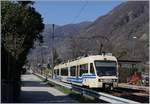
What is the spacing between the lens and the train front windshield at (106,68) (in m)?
39.1

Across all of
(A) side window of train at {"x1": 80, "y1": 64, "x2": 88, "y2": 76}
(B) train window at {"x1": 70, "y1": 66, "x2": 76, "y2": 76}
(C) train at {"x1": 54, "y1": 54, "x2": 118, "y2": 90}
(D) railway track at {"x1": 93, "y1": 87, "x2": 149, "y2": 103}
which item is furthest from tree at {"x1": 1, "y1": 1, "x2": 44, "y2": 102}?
(D) railway track at {"x1": 93, "y1": 87, "x2": 149, "y2": 103}

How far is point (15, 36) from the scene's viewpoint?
92.1ft

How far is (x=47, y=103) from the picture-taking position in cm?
2506

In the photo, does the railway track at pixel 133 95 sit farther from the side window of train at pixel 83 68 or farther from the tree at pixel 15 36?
the tree at pixel 15 36

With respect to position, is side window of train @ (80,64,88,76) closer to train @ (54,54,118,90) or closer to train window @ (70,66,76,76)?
train @ (54,54,118,90)

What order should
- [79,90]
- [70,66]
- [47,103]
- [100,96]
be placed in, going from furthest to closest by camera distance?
[70,66] < [79,90] < [100,96] < [47,103]

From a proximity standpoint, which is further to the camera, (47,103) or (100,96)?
(100,96)

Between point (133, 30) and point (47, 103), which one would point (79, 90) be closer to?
point (47, 103)

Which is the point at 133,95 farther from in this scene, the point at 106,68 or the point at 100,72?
the point at 106,68

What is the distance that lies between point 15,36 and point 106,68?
41.9 feet

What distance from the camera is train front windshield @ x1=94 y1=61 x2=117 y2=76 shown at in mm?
39125

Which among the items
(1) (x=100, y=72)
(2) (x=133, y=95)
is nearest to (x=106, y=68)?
(1) (x=100, y=72)

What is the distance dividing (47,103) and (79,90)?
1180cm

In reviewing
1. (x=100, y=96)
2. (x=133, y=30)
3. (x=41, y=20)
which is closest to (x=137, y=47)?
(x=133, y=30)
